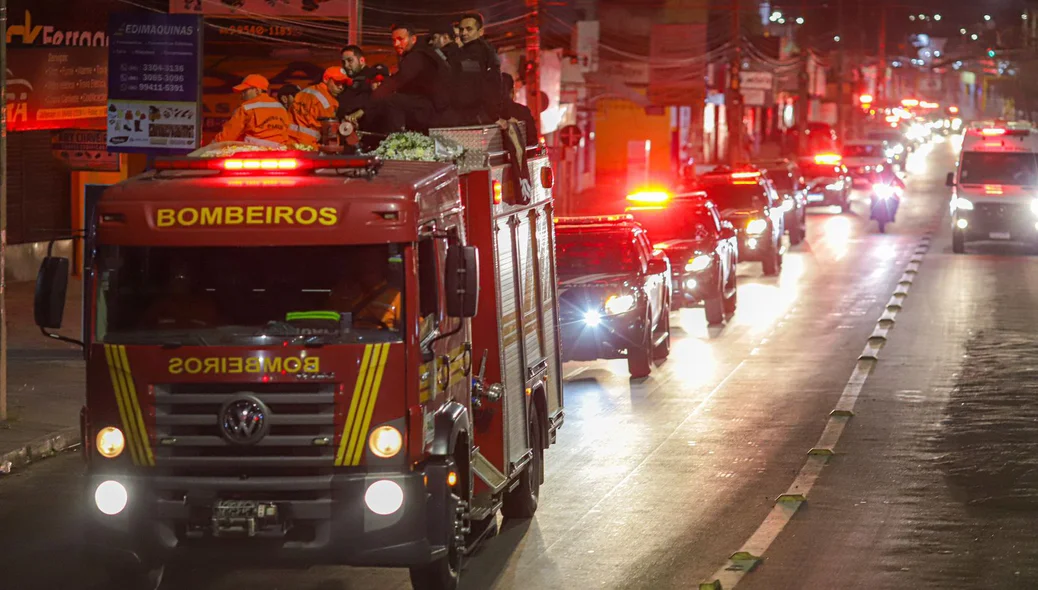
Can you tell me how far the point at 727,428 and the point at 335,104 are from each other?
519cm

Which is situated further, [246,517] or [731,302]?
[731,302]

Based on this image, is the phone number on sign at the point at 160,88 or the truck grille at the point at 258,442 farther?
the phone number on sign at the point at 160,88

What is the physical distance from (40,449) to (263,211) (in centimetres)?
673

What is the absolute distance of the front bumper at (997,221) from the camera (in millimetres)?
35375

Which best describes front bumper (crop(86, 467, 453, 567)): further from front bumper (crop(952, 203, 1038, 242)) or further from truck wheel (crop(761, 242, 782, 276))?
front bumper (crop(952, 203, 1038, 242))

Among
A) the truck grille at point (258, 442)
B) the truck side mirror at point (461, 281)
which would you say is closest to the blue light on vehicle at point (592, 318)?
the truck side mirror at point (461, 281)

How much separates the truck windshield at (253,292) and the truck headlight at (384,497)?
0.74 metres

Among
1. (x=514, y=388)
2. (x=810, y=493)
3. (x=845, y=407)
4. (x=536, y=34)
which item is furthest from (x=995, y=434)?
(x=536, y=34)

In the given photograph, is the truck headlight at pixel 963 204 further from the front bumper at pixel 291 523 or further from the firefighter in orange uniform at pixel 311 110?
the front bumper at pixel 291 523

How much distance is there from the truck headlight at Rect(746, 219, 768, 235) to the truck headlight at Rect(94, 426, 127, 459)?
23.2 metres

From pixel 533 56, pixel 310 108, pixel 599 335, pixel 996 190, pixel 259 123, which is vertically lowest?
pixel 599 335

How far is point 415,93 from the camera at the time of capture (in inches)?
432

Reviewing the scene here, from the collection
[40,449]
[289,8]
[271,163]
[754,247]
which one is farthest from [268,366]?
[754,247]

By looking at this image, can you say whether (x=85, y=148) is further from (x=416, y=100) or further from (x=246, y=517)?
(x=246, y=517)
